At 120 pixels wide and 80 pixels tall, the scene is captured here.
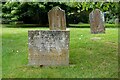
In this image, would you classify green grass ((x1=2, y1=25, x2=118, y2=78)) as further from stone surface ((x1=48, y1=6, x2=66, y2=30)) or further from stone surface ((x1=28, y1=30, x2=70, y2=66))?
stone surface ((x1=48, y1=6, x2=66, y2=30))

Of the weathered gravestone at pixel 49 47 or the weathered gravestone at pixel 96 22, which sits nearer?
the weathered gravestone at pixel 49 47

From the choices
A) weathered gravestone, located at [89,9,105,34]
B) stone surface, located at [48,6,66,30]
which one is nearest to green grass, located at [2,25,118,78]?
stone surface, located at [48,6,66,30]

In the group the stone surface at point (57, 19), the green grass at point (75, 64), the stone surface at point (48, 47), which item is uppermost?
the stone surface at point (57, 19)

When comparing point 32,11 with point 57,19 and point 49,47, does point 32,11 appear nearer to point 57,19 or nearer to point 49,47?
point 57,19

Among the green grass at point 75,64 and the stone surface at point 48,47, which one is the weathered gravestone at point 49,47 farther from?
the green grass at point 75,64

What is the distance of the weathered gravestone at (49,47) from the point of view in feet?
22.7

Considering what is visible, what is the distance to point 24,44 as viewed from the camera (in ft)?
32.7

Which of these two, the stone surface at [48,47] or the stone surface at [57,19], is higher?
the stone surface at [57,19]

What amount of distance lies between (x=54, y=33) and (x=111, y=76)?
5.74 ft

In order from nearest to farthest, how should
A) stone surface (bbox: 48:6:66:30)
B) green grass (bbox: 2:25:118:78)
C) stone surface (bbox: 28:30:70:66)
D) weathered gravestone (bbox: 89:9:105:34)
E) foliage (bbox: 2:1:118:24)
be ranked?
green grass (bbox: 2:25:118:78), stone surface (bbox: 28:30:70:66), stone surface (bbox: 48:6:66:30), weathered gravestone (bbox: 89:9:105:34), foliage (bbox: 2:1:118:24)

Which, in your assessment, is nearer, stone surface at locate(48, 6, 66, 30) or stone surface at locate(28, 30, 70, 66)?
stone surface at locate(28, 30, 70, 66)

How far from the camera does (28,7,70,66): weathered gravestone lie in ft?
22.7

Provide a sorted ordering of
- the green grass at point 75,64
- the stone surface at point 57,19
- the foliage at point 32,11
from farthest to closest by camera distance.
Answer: the foliage at point 32,11 < the stone surface at point 57,19 < the green grass at point 75,64

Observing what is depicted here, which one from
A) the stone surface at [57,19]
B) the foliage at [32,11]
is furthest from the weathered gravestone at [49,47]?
the foliage at [32,11]
